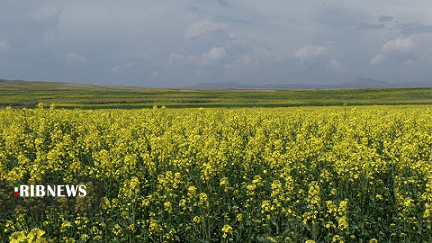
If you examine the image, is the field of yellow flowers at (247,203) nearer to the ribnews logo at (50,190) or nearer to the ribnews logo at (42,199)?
the ribnews logo at (42,199)

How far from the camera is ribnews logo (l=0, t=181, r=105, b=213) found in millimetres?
7504

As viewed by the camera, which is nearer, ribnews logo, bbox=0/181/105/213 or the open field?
ribnews logo, bbox=0/181/105/213

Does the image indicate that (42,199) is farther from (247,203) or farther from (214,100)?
(214,100)

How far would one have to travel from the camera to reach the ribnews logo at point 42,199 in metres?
7.50

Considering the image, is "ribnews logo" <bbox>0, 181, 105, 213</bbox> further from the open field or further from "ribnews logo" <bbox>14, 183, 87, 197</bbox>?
the open field

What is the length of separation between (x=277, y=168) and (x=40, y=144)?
913cm

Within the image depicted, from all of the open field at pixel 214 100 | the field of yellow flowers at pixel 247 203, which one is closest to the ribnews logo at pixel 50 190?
the field of yellow flowers at pixel 247 203

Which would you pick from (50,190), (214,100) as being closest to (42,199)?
(50,190)

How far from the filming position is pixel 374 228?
7.80 m

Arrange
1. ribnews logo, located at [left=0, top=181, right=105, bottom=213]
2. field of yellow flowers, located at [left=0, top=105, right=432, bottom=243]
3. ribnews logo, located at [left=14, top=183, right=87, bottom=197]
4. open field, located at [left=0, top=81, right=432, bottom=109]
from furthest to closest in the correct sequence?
open field, located at [left=0, top=81, right=432, bottom=109]
ribnews logo, located at [left=14, top=183, right=87, bottom=197]
ribnews logo, located at [left=0, top=181, right=105, bottom=213]
field of yellow flowers, located at [left=0, top=105, right=432, bottom=243]

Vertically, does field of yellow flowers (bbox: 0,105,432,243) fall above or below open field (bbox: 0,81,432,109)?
below

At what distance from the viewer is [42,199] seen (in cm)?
783

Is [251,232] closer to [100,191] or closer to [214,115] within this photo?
[100,191]

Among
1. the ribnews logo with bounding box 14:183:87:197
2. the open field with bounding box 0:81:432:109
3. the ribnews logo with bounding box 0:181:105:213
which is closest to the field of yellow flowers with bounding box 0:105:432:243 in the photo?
the ribnews logo with bounding box 0:181:105:213
